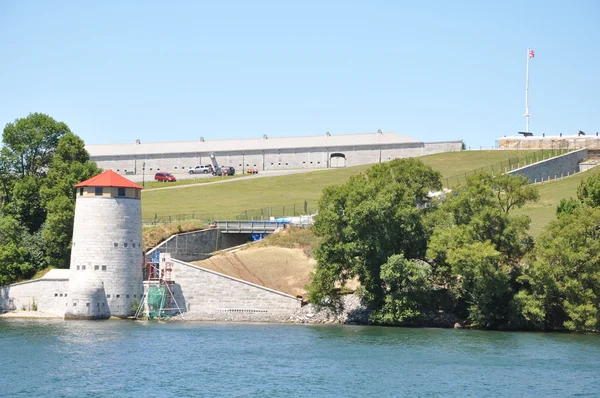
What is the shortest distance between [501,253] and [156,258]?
28459mm

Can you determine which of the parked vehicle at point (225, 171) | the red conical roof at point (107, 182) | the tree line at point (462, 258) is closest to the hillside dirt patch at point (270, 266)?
the tree line at point (462, 258)

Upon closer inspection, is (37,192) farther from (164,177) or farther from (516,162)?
(516,162)

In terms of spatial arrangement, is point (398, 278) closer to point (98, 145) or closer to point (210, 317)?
point (210, 317)

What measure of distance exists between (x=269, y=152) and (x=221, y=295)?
7745 cm

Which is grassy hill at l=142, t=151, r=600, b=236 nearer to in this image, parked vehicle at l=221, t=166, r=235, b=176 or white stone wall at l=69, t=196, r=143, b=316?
parked vehicle at l=221, t=166, r=235, b=176

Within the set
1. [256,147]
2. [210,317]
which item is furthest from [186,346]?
[256,147]

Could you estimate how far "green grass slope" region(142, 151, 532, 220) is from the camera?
10931 cm

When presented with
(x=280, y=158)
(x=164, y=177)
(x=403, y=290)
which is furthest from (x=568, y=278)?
(x=280, y=158)

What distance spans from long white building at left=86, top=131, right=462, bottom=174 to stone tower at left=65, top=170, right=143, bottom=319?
7359 cm

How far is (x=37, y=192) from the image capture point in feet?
293

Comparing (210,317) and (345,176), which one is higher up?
(345,176)

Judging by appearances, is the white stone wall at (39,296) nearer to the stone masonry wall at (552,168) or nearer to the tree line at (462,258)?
the tree line at (462,258)

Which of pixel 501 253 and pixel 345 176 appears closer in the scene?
pixel 501 253

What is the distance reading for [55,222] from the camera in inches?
3258
